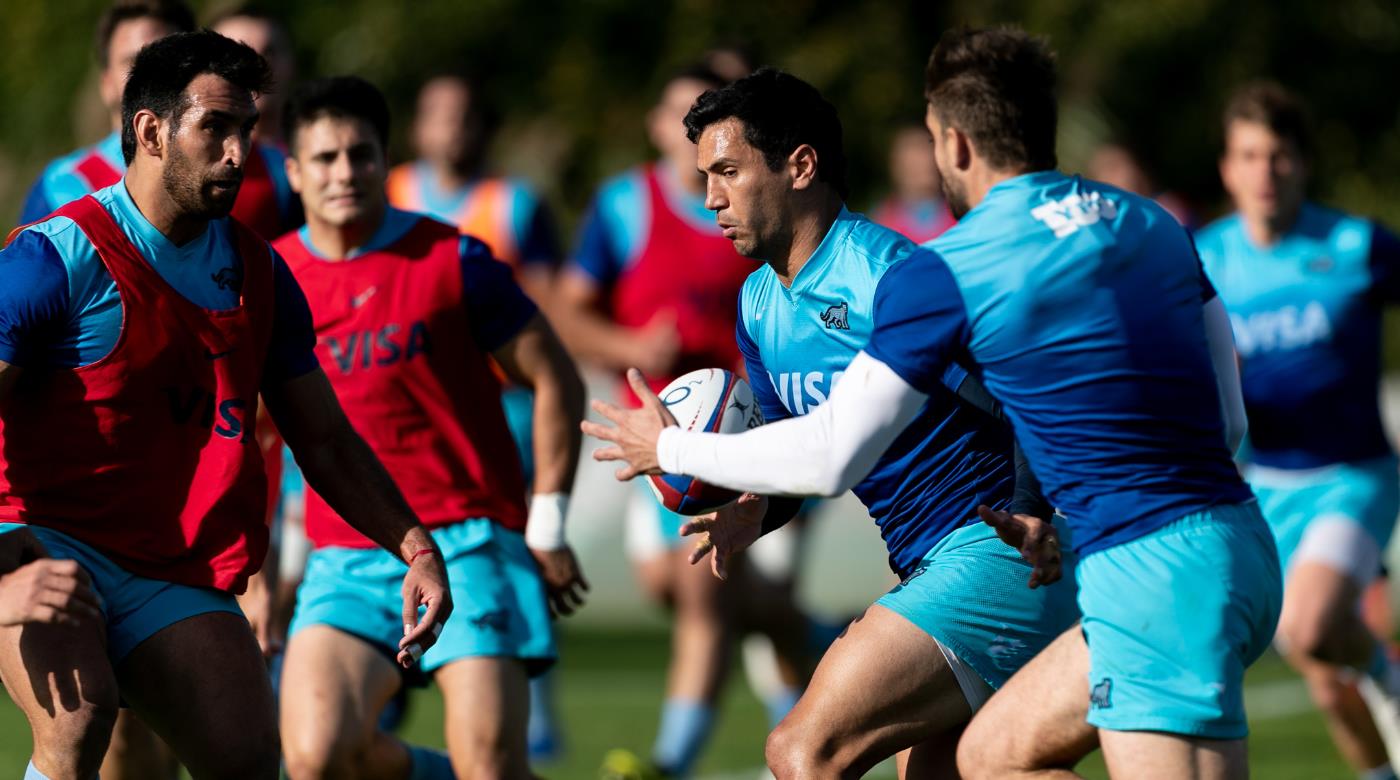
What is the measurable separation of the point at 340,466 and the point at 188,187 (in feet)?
2.81

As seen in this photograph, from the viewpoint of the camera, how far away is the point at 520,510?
245 inches

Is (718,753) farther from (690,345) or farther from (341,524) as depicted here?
(341,524)

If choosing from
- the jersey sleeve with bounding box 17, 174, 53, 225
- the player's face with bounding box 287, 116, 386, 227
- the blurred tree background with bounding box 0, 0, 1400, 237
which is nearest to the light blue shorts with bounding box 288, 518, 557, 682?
the player's face with bounding box 287, 116, 386, 227

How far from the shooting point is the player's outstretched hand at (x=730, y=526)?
5098 mm

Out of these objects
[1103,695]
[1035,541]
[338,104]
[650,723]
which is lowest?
[650,723]

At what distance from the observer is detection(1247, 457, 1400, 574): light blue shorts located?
7.77 metres

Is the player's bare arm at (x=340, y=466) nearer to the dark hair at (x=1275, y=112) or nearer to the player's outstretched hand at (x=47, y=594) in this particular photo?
the player's outstretched hand at (x=47, y=594)

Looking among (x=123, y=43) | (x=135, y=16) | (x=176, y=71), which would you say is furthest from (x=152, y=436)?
(x=135, y=16)

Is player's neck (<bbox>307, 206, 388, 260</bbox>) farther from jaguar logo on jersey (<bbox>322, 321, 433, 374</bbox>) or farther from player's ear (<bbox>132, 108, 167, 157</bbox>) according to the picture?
player's ear (<bbox>132, 108, 167, 157</bbox>)

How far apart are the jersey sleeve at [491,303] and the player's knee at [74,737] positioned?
195 centimetres

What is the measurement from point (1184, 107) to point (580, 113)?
16.9ft

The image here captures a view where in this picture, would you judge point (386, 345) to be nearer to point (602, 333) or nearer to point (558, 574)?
point (558, 574)

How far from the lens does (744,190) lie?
499 centimetres

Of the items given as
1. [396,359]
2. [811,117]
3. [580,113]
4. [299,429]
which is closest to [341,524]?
[396,359]
